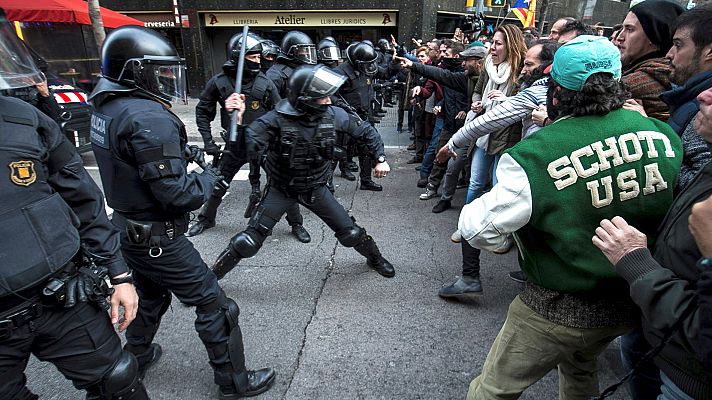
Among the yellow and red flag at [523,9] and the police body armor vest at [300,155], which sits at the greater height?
the yellow and red flag at [523,9]

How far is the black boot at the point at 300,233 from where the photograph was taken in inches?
→ 181

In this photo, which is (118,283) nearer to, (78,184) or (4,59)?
(78,184)

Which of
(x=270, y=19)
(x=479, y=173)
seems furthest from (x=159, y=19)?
(x=479, y=173)

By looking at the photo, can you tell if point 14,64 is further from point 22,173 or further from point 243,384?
point 243,384

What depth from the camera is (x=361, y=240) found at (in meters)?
3.63

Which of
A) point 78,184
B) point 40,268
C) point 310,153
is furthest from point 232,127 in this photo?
point 40,268

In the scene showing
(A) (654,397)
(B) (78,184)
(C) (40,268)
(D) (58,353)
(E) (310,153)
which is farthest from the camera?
(E) (310,153)

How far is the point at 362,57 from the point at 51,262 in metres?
5.55

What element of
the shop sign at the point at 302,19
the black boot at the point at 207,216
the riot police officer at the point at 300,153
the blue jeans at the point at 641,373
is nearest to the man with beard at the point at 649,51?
the blue jeans at the point at 641,373

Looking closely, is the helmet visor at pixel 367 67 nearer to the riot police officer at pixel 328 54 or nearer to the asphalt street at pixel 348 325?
the riot police officer at pixel 328 54

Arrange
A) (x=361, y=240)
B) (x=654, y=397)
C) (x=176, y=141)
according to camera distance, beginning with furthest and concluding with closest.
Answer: (x=361, y=240) → (x=176, y=141) → (x=654, y=397)

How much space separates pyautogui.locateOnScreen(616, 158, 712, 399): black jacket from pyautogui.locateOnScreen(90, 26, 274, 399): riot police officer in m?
1.88

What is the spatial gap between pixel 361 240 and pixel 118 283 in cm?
211

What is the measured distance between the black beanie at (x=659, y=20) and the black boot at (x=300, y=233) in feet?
11.1
